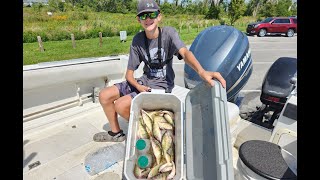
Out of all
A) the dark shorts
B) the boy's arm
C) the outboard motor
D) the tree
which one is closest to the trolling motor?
the outboard motor

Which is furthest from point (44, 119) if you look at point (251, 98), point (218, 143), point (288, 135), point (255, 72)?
point (255, 72)

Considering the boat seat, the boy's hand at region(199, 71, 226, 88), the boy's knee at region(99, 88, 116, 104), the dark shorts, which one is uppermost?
the boy's hand at region(199, 71, 226, 88)

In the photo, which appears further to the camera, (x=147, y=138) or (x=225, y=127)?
(x=147, y=138)

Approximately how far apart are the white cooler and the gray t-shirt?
1.30ft

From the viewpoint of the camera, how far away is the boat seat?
4.52 feet

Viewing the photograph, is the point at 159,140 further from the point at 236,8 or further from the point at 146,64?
the point at 236,8

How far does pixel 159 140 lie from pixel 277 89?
1.73 m

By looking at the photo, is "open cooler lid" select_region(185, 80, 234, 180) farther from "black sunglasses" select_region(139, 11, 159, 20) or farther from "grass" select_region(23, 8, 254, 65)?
"grass" select_region(23, 8, 254, 65)

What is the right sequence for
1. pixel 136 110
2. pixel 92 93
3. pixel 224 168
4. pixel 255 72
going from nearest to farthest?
pixel 224 168 → pixel 136 110 → pixel 92 93 → pixel 255 72

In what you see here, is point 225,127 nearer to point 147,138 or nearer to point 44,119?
point 147,138

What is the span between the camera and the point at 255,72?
252 inches

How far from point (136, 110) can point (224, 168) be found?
1.00 m

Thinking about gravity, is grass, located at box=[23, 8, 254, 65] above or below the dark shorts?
above
